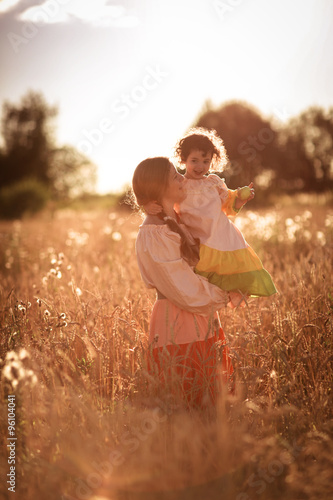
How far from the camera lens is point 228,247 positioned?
2.69m

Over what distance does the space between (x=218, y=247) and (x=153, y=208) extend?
47 cm

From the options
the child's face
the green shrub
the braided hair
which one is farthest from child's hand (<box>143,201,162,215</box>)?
the green shrub

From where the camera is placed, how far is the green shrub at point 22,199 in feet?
85.7

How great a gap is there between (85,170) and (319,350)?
4572cm

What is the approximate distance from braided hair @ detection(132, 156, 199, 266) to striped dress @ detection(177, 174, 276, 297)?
7cm

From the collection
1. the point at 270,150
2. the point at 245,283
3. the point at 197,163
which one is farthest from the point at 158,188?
the point at 270,150

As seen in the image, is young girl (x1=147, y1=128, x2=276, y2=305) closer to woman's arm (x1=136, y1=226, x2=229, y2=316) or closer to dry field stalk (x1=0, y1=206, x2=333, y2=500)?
woman's arm (x1=136, y1=226, x2=229, y2=316)

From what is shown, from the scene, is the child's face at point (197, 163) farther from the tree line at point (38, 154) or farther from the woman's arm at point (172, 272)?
the tree line at point (38, 154)

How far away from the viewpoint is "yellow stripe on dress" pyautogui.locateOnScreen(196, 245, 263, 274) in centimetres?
265

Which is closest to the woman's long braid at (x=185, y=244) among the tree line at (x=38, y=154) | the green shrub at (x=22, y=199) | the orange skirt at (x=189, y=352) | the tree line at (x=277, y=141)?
the orange skirt at (x=189, y=352)

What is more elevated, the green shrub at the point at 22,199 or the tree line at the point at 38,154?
the tree line at the point at 38,154

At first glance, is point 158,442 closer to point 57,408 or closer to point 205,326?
point 57,408

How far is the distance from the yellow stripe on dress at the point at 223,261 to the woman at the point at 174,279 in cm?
7

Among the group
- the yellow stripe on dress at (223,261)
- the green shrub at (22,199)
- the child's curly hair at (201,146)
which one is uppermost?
the green shrub at (22,199)
